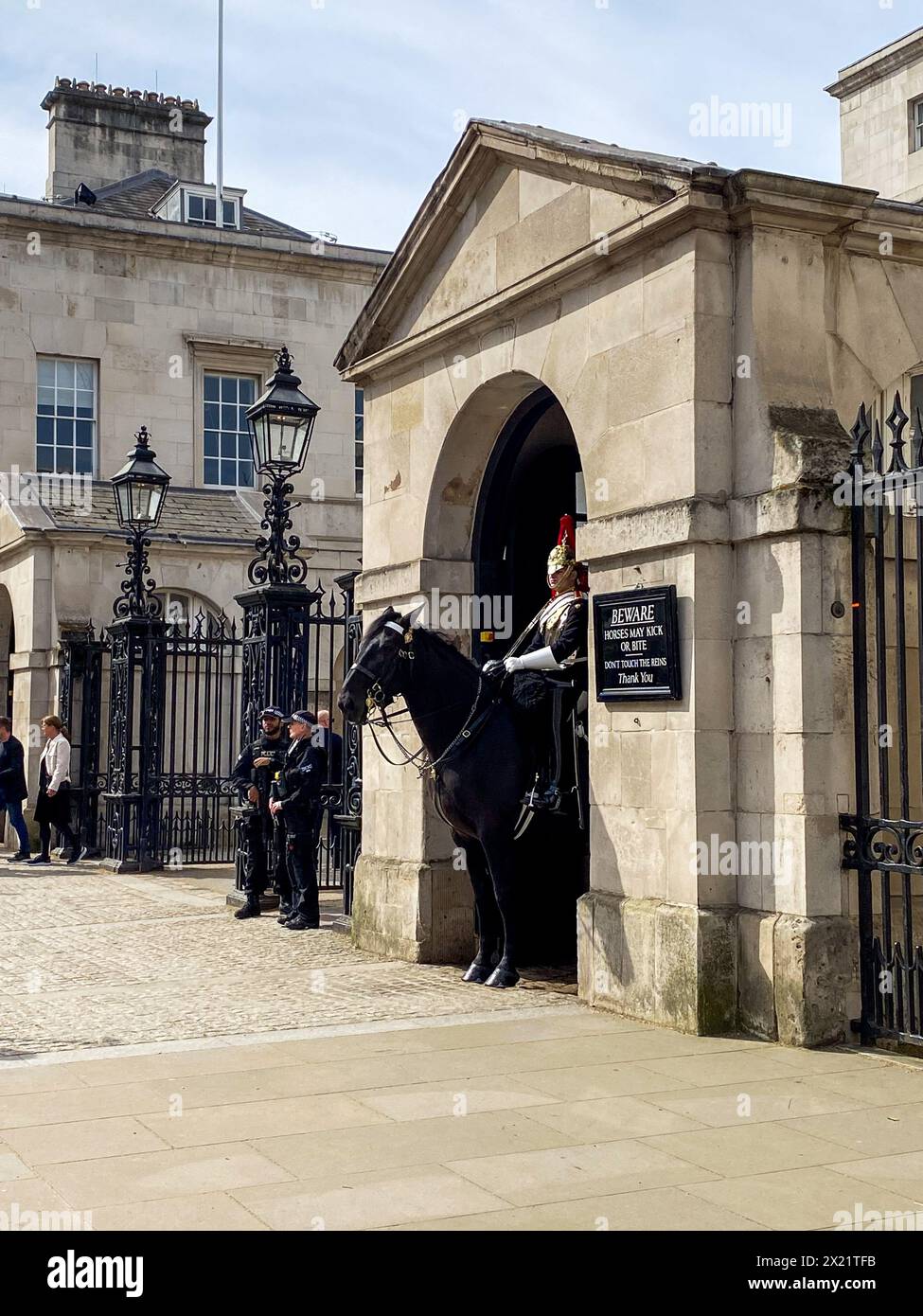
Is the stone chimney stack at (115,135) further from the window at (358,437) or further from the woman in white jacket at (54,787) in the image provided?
the woman in white jacket at (54,787)

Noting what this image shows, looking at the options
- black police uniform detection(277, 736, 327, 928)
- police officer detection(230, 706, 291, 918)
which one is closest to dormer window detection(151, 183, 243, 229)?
police officer detection(230, 706, 291, 918)

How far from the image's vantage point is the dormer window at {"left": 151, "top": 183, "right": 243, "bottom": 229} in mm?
29406

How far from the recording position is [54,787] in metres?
19.1

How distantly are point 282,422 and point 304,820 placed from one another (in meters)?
3.49

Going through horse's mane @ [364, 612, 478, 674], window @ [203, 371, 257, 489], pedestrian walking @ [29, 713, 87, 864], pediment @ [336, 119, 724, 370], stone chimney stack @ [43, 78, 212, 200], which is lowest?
pedestrian walking @ [29, 713, 87, 864]

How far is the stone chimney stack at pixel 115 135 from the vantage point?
31.4 meters

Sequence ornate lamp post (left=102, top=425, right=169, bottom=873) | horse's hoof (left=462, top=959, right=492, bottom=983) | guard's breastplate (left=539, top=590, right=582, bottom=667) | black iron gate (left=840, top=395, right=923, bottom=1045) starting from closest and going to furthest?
black iron gate (left=840, top=395, right=923, bottom=1045) < guard's breastplate (left=539, top=590, right=582, bottom=667) < horse's hoof (left=462, top=959, right=492, bottom=983) < ornate lamp post (left=102, top=425, right=169, bottom=873)

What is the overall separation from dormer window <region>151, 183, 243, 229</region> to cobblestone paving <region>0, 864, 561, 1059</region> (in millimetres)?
18474

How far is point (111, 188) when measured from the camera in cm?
3062

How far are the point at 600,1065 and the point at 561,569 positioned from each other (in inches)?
137

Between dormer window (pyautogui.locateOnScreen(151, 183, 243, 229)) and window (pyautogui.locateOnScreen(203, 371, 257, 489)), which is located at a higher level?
dormer window (pyautogui.locateOnScreen(151, 183, 243, 229))

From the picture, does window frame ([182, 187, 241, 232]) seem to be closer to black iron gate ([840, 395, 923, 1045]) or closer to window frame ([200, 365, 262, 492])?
window frame ([200, 365, 262, 492])
